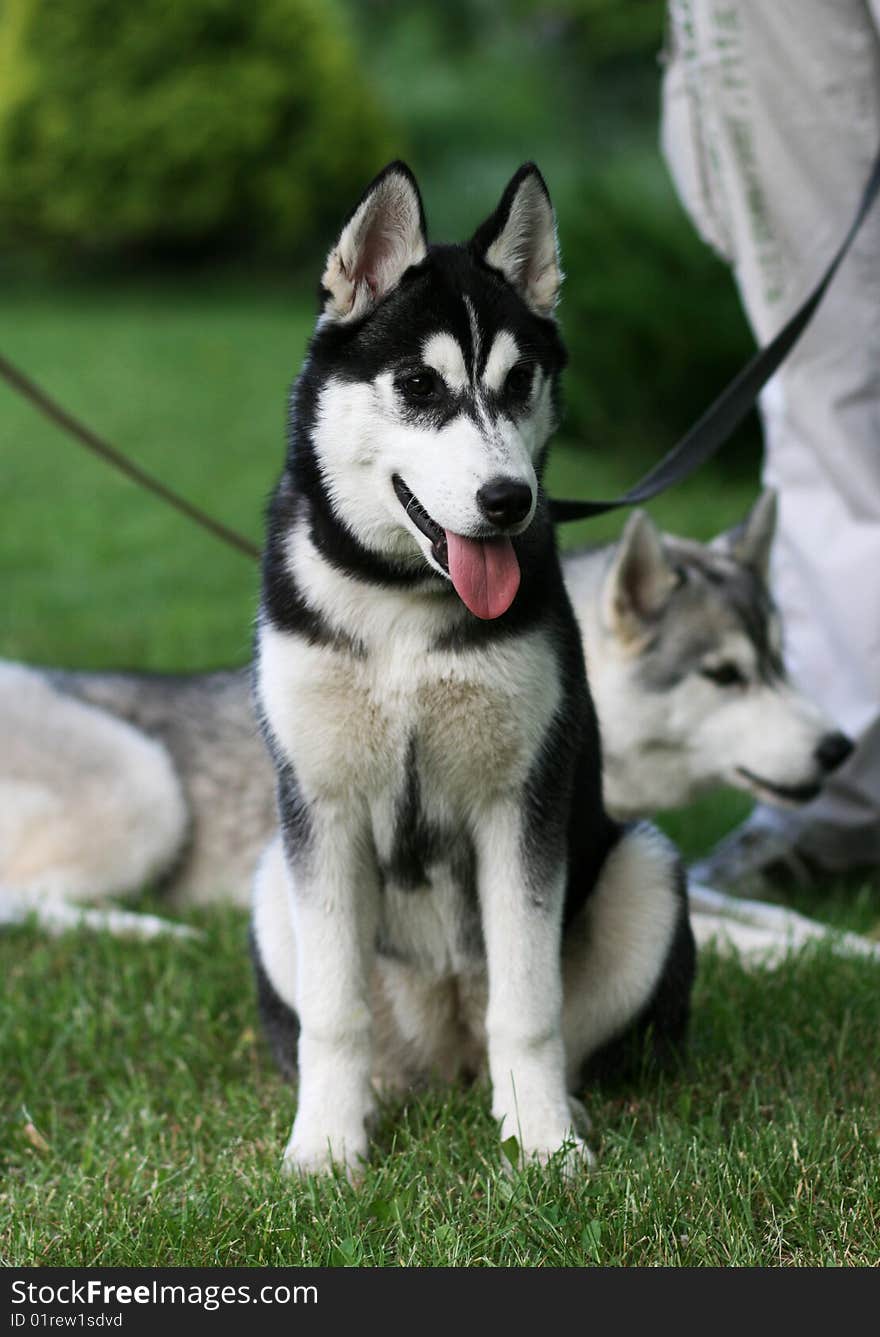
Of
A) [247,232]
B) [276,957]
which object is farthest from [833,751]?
[247,232]

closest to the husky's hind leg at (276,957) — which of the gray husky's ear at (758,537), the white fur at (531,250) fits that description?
the white fur at (531,250)

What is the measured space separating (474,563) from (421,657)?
0.72ft

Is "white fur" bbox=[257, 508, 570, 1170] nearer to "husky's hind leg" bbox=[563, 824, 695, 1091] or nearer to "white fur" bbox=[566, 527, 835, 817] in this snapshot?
"husky's hind leg" bbox=[563, 824, 695, 1091]

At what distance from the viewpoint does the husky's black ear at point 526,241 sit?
278 centimetres

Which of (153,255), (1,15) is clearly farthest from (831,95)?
(1,15)

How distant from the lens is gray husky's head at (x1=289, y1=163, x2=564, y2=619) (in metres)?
2.61

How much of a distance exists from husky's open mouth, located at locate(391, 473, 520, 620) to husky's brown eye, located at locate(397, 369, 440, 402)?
5.5 inches

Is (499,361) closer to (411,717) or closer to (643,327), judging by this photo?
(411,717)

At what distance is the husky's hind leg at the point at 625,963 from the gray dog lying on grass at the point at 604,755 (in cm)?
133

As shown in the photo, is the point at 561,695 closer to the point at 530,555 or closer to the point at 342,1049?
the point at 530,555

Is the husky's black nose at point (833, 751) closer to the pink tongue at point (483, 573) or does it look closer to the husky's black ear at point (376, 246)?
the pink tongue at point (483, 573)

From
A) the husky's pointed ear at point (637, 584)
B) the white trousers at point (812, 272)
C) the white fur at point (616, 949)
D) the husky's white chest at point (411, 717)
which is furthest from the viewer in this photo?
the husky's pointed ear at point (637, 584)

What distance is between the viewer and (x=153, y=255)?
22.2 metres

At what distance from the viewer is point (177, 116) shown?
20938 millimetres
